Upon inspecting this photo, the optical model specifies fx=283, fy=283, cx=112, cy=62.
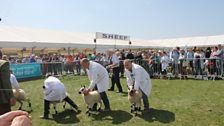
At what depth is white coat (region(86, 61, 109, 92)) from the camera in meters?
8.16

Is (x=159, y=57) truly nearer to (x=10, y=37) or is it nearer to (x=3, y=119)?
(x=10, y=37)

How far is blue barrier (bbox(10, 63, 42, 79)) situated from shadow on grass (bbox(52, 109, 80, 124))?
10.3m

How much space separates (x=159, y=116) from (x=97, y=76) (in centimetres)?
211

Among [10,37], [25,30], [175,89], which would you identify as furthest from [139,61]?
[25,30]

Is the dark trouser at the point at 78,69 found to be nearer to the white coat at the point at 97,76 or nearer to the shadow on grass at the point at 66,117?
the shadow on grass at the point at 66,117

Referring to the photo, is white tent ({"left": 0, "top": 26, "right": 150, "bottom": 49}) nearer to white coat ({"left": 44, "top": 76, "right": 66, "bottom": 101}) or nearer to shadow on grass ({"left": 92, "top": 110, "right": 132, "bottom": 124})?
white coat ({"left": 44, "top": 76, "right": 66, "bottom": 101})

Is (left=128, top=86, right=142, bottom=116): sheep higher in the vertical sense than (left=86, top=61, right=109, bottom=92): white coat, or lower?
lower

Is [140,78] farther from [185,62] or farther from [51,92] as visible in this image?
[185,62]

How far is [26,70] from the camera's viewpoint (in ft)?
62.4

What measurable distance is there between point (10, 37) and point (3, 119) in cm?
2346

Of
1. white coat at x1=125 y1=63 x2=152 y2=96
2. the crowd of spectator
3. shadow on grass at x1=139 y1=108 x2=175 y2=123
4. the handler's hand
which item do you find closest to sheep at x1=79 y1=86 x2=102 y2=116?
white coat at x1=125 y1=63 x2=152 y2=96

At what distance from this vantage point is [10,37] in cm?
2316

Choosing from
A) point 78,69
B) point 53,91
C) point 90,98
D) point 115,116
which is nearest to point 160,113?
point 115,116

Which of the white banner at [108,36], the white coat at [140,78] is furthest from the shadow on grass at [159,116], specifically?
the white banner at [108,36]
